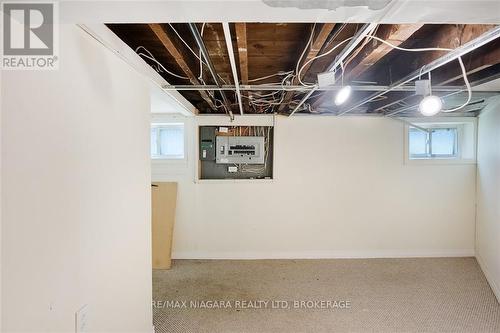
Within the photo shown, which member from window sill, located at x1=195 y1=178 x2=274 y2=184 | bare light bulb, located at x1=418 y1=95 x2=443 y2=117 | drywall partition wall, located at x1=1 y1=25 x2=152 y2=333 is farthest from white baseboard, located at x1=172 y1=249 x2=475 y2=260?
bare light bulb, located at x1=418 y1=95 x2=443 y2=117

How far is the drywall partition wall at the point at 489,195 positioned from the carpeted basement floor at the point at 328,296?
19 cm

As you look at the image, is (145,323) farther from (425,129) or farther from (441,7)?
(425,129)

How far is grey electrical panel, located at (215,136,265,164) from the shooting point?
12.6 ft

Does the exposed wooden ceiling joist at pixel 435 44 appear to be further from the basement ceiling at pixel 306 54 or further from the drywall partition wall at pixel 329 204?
the drywall partition wall at pixel 329 204

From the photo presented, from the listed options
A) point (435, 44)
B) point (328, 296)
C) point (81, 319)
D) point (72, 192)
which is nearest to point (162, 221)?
point (328, 296)

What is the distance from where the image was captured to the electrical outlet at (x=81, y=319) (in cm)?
121

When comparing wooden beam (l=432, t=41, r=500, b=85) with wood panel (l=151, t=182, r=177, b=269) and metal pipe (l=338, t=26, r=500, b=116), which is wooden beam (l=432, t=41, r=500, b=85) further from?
wood panel (l=151, t=182, r=177, b=269)

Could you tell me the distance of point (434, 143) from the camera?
13.0 feet

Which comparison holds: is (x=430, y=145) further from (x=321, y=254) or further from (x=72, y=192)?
(x=72, y=192)

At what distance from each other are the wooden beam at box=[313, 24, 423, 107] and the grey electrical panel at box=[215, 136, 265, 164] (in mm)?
1857

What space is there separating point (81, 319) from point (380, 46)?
6.81 feet

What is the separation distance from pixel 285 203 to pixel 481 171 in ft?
8.72

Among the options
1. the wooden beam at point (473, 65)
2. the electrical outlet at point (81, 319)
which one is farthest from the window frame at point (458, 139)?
the electrical outlet at point (81, 319)

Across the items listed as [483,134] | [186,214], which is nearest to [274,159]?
[186,214]
